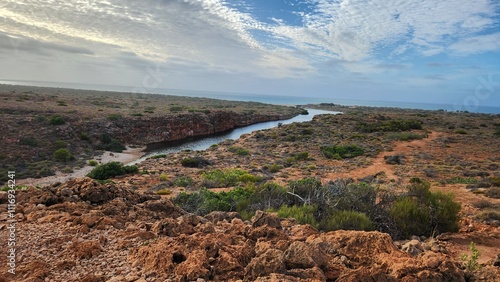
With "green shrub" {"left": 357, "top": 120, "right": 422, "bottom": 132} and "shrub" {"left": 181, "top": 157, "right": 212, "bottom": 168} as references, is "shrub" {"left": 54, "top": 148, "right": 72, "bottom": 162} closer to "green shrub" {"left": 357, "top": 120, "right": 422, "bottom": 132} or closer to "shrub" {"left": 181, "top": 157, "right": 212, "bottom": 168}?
"shrub" {"left": 181, "top": 157, "right": 212, "bottom": 168}

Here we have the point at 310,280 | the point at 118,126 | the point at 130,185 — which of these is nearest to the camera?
the point at 310,280

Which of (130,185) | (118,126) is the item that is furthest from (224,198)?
(118,126)

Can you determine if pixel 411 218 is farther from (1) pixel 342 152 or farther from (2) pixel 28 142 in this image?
(2) pixel 28 142

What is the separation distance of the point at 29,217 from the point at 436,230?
8.94 m

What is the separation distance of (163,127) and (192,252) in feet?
127

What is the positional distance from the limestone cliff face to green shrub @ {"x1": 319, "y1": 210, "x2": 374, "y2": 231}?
31283 millimetres

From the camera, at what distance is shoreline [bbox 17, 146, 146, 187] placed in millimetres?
18641

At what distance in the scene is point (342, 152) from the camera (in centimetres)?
2545

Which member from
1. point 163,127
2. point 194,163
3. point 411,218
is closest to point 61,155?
point 194,163

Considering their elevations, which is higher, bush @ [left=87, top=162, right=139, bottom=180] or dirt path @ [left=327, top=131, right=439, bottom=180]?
dirt path @ [left=327, top=131, right=439, bottom=180]

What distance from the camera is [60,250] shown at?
4.36m

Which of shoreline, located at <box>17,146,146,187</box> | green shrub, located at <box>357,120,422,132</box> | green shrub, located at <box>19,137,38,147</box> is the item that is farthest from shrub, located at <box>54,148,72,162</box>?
green shrub, located at <box>357,120,422,132</box>

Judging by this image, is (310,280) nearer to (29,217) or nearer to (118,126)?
(29,217)

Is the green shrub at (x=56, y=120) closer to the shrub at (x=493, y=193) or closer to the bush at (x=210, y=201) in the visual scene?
the bush at (x=210, y=201)
